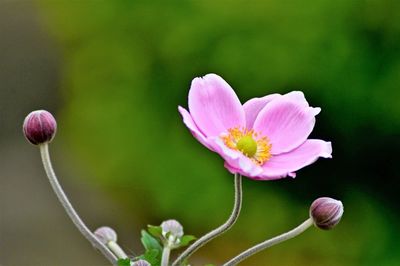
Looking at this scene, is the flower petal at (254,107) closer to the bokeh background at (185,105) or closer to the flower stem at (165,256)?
the flower stem at (165,256)

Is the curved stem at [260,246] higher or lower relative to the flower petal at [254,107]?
lower

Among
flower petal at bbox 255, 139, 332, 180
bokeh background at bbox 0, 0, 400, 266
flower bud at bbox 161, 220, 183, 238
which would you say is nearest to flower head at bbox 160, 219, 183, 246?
flower bud at bbox 161, 220, 183, 238

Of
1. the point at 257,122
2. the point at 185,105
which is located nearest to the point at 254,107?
the point at 257,122

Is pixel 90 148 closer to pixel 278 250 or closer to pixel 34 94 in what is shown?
pixel 34 94

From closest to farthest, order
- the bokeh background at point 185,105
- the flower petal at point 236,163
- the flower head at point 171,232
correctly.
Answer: the flower petal at point 236,163
the flower head at point 171,232
the bokeh background at point 185,105

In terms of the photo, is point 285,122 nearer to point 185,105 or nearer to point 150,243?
point 150,243

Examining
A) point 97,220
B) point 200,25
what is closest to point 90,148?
point 97,220

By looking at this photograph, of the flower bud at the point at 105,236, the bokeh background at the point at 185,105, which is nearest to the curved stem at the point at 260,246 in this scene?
the flower bud at the point at 105,236
